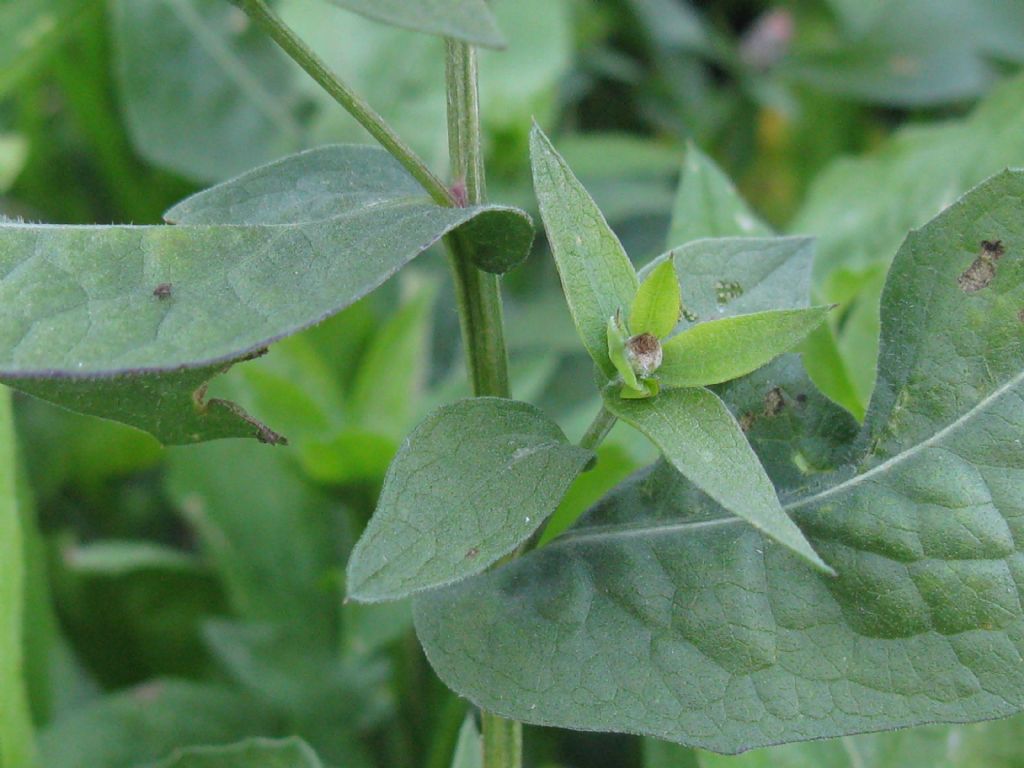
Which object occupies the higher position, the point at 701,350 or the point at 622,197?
the point at 622,197

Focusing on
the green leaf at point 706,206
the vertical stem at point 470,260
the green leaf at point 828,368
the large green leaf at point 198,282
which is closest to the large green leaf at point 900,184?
the green leaf at point 706,206

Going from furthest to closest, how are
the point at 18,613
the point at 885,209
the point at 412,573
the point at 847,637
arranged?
the point at 885,209, the point at 18,613, the point at 847,637, the point at 412,573

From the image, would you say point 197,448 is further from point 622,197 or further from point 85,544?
point 622,197

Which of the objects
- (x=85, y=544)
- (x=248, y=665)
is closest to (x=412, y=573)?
(x=248, y=665)

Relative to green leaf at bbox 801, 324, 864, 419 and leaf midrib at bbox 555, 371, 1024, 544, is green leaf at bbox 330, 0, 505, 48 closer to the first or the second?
leaf midrib at bbox 555, 371, 1024, 544

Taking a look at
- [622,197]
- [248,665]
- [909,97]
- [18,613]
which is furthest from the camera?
[909,97]

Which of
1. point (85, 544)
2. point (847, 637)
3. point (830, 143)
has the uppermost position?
point (830, 143)
